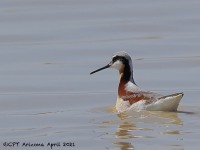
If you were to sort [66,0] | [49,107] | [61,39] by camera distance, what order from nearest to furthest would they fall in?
[49,107] → [61,39] → [66,0]

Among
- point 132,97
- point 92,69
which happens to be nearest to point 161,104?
point 132,97

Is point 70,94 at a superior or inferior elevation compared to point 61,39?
inferior

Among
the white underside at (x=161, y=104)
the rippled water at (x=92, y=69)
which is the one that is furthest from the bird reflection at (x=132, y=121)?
the white underside at (x=161, y=104)

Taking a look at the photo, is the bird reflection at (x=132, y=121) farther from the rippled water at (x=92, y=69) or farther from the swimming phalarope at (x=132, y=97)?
the swimming phalarope at (x=132, y=97)

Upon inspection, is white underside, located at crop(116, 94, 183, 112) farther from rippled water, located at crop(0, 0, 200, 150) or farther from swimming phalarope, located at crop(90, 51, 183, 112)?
rippled water, located at crop(0, 0, 200, 150)

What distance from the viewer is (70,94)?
59.2 feet

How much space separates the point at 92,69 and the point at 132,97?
3.66 m

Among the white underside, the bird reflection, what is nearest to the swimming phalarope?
the white underside

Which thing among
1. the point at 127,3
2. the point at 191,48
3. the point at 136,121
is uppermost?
the point at 127,3

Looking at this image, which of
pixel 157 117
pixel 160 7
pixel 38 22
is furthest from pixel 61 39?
pixel 157 117

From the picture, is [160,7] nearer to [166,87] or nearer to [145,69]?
[145,69]

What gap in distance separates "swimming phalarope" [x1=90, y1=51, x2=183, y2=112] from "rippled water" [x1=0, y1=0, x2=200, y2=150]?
23 centimetres

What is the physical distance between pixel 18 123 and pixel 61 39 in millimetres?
8602

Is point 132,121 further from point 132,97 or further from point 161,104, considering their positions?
point 132,97
